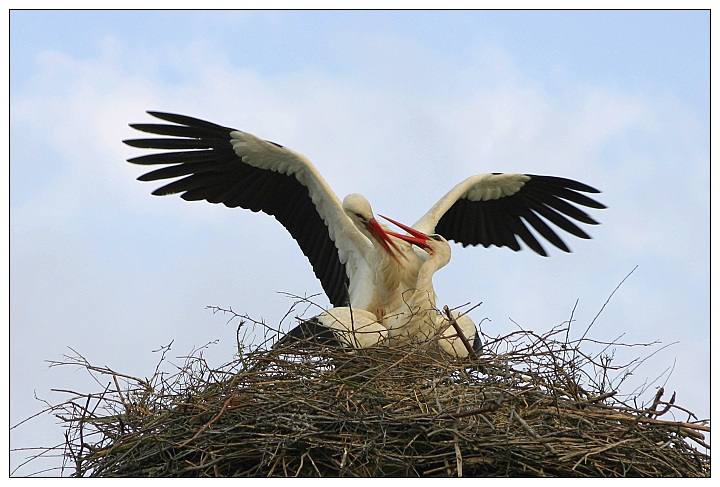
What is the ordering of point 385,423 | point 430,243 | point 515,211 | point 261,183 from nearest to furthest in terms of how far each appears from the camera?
point 385,423 < point 430,243 < point 261,183 < point 515,211

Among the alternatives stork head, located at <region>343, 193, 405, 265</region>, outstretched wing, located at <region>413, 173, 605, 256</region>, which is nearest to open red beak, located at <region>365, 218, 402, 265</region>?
stork head, located at <region>343, 193, 405, 265</region>

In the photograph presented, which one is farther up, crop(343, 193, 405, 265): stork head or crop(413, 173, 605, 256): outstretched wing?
crop(413, 173, 605, 256): outstretched wing

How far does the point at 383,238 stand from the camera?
466 cm

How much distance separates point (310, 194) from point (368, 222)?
A: 46 centimetres

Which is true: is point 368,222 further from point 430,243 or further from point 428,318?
point 428,318

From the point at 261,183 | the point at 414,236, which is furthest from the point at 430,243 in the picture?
the point at 261,183

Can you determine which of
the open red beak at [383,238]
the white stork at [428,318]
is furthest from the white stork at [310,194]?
the white stork at [428,318]

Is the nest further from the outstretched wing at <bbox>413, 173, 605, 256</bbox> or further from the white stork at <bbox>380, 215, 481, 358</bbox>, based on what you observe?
the outstretched wing at <bbox>413, 173, 605, 256</bbox>

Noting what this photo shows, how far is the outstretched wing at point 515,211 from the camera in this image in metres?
5.52

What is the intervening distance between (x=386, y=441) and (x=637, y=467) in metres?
0.85

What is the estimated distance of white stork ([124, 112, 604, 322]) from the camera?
473 cm

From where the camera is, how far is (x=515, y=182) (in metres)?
5.50

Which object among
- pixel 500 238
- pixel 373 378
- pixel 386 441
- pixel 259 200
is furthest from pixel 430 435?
pixel 500 238

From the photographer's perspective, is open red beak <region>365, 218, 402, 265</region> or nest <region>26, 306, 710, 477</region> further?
open red beak <region>365, 218, 402, 265</region>
